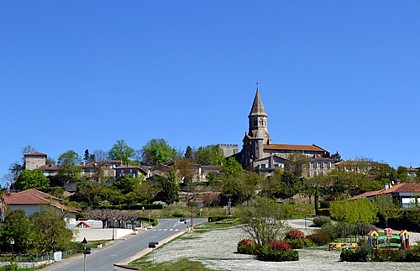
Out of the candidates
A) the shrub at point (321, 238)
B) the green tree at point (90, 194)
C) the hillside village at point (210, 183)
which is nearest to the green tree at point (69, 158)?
the hillside village at point (210, 183)

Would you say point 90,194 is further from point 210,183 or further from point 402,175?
point 402,175

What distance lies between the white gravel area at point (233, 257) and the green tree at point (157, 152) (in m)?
103

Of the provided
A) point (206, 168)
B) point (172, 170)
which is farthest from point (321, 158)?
point (172, 170)

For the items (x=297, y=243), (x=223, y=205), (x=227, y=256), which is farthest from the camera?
(x=223, y=205)

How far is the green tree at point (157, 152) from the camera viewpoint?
178 metres

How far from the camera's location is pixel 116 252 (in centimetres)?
6350

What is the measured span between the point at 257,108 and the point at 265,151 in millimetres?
15545

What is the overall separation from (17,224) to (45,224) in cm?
280

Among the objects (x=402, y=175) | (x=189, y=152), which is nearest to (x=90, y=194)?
(x=402, y=175)

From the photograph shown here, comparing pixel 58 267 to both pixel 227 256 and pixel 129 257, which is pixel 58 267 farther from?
pixel 227 256

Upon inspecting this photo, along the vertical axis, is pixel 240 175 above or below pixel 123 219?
above

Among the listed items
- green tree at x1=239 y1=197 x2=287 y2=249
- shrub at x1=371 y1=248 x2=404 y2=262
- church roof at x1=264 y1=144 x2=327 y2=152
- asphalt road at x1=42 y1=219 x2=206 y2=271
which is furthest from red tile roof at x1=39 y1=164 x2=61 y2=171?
shrub at x1=371 y1=248 x2=404 y2=262

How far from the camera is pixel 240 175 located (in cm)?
12862

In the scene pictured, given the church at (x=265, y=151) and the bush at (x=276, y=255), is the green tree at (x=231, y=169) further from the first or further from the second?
the bush at (x=276, y=255)
